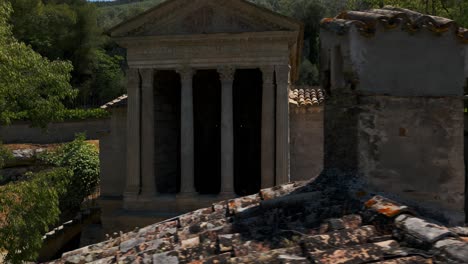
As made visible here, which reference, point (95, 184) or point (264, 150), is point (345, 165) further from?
point (95, 184)

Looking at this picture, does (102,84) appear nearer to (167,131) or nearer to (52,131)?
(52,131)

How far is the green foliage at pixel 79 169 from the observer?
18052 millimetres

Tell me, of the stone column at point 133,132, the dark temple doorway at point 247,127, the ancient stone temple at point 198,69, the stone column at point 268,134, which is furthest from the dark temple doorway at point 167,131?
the stone column at point 268,134

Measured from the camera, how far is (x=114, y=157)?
46.5 ft

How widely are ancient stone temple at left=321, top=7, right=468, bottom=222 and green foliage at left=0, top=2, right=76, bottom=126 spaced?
471 cm

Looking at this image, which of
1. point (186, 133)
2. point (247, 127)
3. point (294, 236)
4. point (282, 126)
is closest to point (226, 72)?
point (186, 133)

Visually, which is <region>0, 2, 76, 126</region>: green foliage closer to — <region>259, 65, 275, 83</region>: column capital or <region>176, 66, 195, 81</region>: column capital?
<region>176, 66, 195, 81</region>: column capital

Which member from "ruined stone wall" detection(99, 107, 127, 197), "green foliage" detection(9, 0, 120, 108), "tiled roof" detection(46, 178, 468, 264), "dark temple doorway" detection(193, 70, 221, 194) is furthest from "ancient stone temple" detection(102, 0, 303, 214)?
"green foliage" detection(9, 0, 120, 108)

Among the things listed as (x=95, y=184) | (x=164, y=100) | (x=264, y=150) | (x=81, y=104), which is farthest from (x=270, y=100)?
(x=81, y=104)

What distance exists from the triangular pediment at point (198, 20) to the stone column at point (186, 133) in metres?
1.19

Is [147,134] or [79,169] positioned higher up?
[147,134]

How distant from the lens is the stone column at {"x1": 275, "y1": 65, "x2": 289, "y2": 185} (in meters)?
12.2

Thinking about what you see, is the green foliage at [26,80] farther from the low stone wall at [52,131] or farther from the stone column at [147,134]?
the low stone wall at [52,131]

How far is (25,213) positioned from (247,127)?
413 inches
